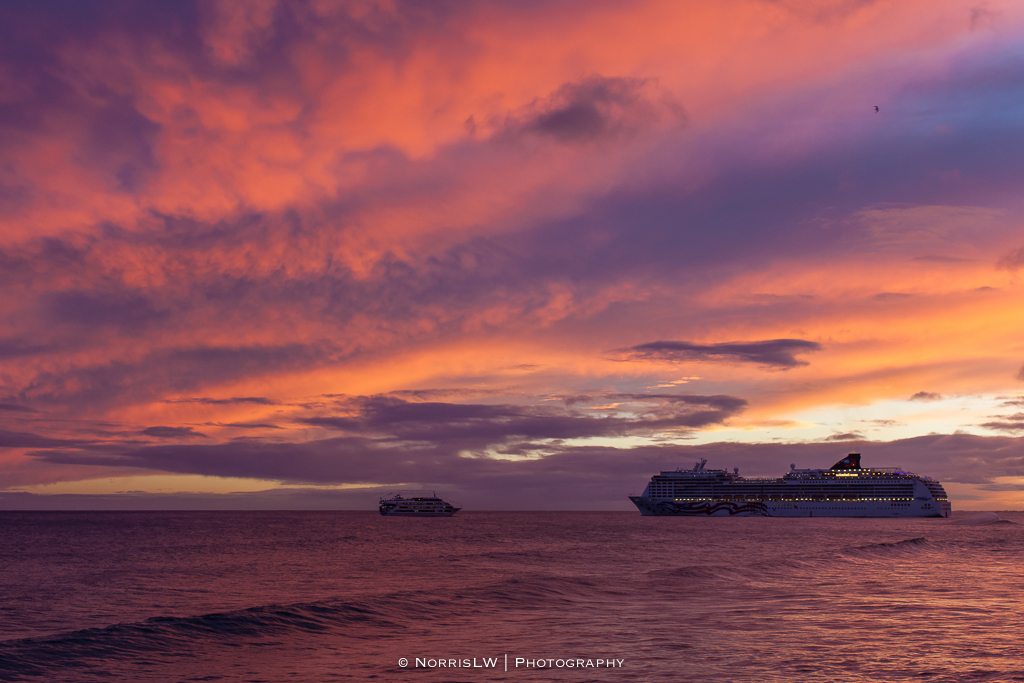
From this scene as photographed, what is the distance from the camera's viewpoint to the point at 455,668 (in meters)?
20.5

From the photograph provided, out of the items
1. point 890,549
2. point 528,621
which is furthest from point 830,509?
point 528,621

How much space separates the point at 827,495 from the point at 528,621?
174831 millimetres

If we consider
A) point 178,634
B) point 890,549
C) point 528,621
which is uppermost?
point 528,621

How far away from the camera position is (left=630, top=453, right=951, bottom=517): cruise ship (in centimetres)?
18000

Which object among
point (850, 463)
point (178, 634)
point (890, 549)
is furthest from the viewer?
point (850, 463)

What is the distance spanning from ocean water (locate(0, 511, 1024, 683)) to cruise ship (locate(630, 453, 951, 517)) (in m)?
131

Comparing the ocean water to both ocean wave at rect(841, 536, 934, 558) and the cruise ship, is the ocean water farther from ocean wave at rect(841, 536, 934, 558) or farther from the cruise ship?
the cruise ship

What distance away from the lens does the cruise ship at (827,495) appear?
18000cm

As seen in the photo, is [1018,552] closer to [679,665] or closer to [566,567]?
[566,567]

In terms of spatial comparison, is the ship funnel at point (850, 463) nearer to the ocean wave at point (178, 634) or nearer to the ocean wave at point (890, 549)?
the ocean wave at point (890, 549)

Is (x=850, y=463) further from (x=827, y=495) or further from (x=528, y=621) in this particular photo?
(x=528, y=621)

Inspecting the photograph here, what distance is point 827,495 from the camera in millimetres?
182375

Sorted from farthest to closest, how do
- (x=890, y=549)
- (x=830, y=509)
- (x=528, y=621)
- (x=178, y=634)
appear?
(x=830, y=509), (x=890, y=549), (x=528, y=621), (x=178, y=634)

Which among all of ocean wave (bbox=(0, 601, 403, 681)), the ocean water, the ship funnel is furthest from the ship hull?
ocean wave (bbox=(0, 601, 403, 681))
